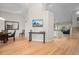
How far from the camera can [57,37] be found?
9.68 ft

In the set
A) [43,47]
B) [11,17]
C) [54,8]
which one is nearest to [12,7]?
[11,17]

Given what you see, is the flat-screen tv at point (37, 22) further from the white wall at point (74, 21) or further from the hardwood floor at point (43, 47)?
the white wall at point (74, 21)

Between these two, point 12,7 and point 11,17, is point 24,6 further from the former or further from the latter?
point 11,17

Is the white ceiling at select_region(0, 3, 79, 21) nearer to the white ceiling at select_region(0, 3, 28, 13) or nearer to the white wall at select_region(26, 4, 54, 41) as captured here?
the white ceiling at select_region(0, 3, 28, 13)

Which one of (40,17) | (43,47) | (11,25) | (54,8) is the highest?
(54,8)

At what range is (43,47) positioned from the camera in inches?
114

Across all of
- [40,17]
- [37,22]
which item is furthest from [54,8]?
[37,22]

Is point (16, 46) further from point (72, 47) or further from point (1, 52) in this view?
point (72, 47)

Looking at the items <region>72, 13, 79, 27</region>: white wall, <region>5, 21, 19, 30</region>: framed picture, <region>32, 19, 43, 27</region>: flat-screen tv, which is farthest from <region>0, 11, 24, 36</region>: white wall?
<region>72, 13, 79, 27</region>: white wall

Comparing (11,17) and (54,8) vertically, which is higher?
(54,8)

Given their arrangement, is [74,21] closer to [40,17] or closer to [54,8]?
[54,8]

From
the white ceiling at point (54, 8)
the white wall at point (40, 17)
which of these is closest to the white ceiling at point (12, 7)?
the white ceiling at point (54, 8)

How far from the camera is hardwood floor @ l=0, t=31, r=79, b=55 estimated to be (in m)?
2.89

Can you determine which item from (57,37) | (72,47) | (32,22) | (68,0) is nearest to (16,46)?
(32,22)
